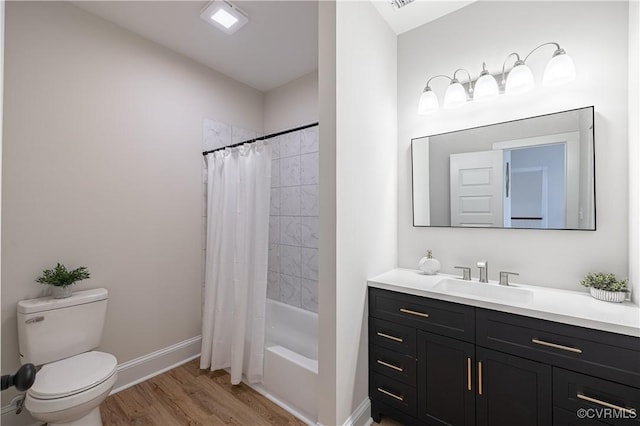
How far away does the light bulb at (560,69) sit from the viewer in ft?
5.37

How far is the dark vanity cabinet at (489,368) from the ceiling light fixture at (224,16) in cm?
218

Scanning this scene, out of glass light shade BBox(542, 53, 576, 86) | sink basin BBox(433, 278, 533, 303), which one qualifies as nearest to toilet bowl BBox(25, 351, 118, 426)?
sink basin BBox(433, 278, 533, 303)

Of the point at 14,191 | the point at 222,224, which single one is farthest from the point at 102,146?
the point at 222,224

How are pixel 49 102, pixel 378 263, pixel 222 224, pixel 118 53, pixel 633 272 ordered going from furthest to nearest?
1. pixel 222 224
2. pixel 118 53
3. pixel 378 263
4. pixel 49 102
5. pixel 633 272

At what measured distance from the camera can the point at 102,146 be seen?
7.18ft

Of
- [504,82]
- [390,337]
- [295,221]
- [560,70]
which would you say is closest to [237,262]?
[295,221]

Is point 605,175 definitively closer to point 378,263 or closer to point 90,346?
point 378,263

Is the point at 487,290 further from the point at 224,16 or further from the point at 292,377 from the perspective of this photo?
the point at 224,16

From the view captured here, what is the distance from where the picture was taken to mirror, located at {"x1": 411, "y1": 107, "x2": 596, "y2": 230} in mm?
1714

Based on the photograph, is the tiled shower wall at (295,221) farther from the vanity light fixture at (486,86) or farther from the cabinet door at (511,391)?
the cabinet door at (511,391)

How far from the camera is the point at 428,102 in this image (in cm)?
210

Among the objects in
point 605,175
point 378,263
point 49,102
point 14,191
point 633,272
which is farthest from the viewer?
point 378,263

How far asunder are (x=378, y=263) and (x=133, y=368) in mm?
2051

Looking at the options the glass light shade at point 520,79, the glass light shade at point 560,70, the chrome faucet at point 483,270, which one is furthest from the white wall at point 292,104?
the chrome faucet at point 483,270
